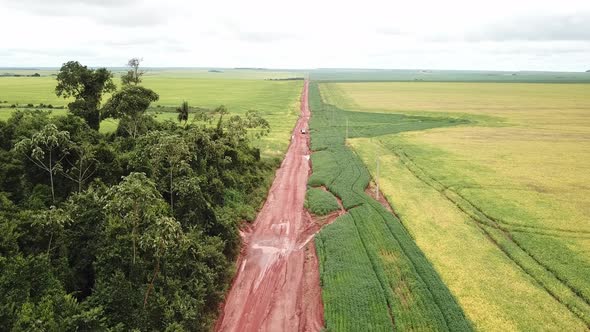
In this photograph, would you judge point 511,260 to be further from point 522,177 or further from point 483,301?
point 522,177

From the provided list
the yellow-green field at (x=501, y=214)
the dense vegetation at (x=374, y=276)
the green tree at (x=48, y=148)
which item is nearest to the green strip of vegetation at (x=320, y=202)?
the dense vegetation at (x=374, y=276)

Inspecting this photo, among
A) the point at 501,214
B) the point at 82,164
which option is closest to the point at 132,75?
the point at 82,164

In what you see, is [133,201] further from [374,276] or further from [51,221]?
[374,276]

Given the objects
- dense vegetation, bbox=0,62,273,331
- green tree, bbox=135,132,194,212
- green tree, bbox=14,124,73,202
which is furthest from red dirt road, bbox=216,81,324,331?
green tree, bbox=14,124,73,202

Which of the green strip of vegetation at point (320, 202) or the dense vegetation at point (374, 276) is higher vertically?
the green strip of vegetation at point (320, 202)

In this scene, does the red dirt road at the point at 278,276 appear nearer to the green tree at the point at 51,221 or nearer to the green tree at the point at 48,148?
the green tree at the point at 51,221
